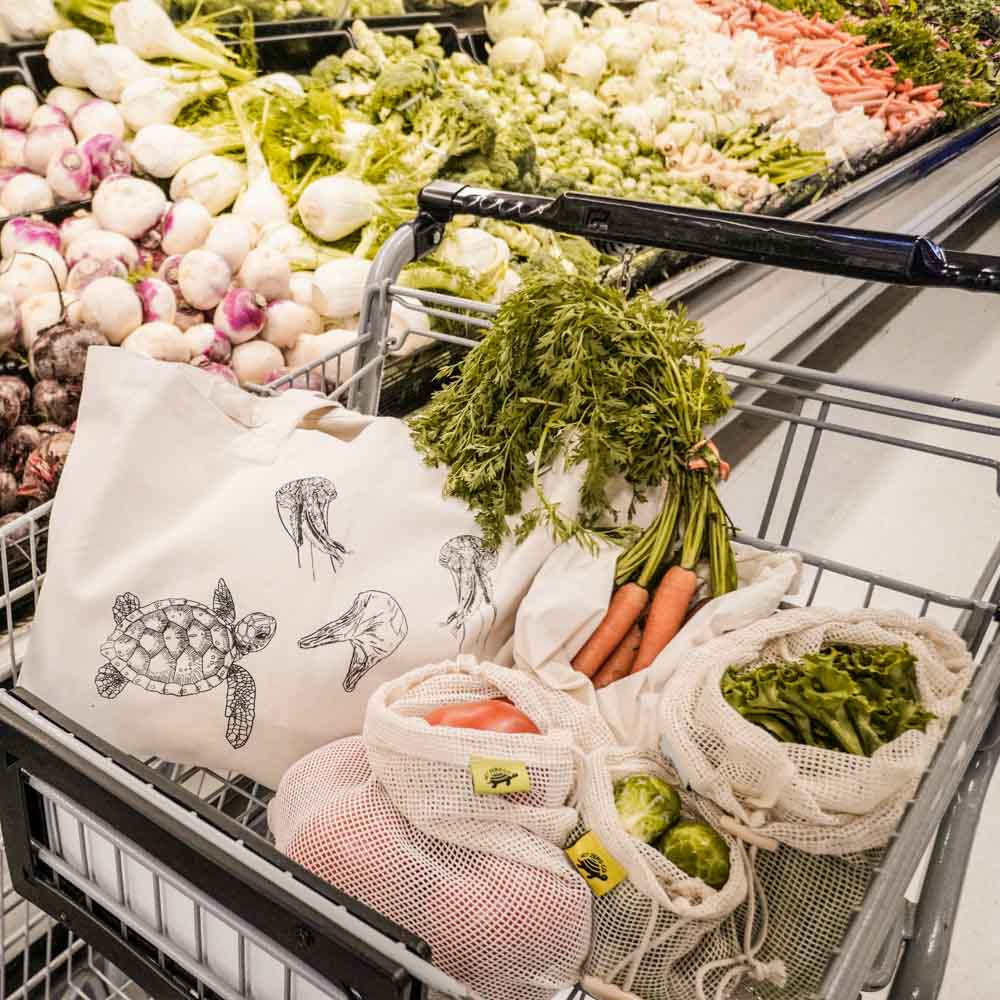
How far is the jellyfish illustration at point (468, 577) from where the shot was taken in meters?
1.20

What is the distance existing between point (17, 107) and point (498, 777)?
273 centimetres

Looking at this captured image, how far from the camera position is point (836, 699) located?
94 cm

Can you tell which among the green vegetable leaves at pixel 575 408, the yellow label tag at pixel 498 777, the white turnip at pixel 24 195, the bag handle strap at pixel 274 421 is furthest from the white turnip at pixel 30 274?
the yellow label tag at pixel 498 777

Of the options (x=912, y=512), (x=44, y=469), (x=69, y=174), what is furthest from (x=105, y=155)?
(x=912, y=512)

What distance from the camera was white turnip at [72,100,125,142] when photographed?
8.95ft

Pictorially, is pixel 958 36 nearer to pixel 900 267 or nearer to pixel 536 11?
pixel 536 11

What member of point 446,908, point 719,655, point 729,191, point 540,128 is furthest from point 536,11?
point 446,908

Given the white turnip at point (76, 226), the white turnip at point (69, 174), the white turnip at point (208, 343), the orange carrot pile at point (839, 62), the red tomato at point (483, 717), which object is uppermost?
the orange carrot pile at point (839, 62)

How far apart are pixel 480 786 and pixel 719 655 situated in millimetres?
326

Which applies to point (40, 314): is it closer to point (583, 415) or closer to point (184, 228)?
point (184, 228)

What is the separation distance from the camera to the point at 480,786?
0.90 meters

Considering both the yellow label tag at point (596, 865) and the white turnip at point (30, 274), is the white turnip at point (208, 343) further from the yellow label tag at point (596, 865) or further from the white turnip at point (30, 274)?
the yellow label tag at point (596, 865)

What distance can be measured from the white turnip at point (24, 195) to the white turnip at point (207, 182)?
31cm

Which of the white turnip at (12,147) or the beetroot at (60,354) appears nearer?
the beetroot at (60,354)
